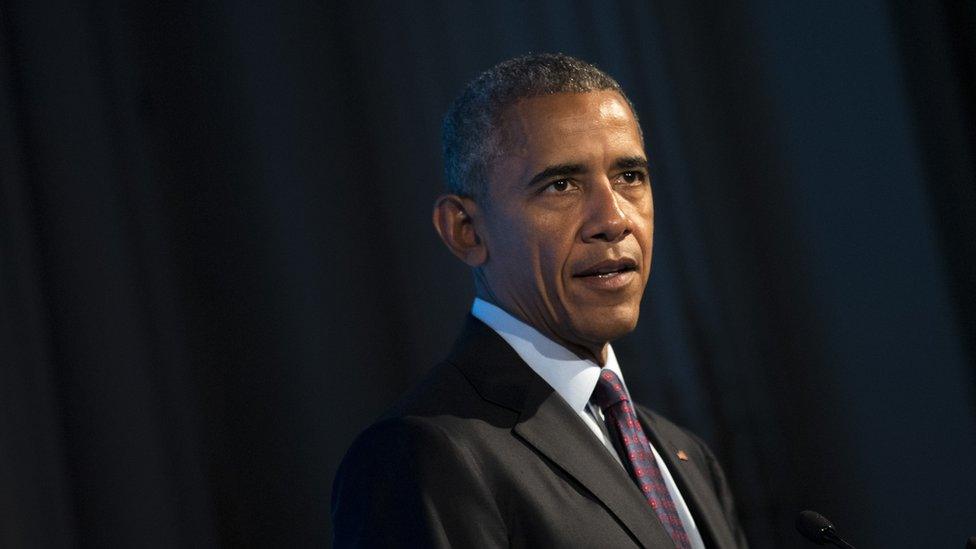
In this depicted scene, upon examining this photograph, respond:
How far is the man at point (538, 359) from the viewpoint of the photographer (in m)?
1.35

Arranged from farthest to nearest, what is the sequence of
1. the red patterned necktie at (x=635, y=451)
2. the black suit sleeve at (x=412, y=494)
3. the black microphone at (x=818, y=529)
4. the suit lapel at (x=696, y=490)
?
the suit lapel at (x=696, y=490) → the red patterned necktie at (x=635, y=451) → the black microphone at (x=818, y=529) → the black suit sleeve at (x=412, y=494)

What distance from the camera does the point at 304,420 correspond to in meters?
2.12

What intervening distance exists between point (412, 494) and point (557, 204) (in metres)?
0.48

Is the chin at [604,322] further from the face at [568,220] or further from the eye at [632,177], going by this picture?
the eye at [632,177]

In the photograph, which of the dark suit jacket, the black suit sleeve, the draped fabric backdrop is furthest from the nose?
the draped fabric backdrop

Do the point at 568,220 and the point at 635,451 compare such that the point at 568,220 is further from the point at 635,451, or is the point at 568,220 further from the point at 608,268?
the point at 635,451

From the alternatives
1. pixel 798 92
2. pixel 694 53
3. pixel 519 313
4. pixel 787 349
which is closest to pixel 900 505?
pixel 787 349

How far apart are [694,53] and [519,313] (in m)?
1.26

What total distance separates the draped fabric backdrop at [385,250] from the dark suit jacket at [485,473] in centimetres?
68

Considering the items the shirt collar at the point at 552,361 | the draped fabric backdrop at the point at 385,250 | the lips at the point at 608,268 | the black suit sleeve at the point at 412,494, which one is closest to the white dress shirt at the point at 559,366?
the shirt collar at the point at 552,361

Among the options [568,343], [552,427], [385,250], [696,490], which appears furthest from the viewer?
[385,250]

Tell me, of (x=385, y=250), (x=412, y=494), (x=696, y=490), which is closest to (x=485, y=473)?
(x=412, y=494)

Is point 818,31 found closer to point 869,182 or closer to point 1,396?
point 869,182

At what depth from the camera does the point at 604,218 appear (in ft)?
4.97
